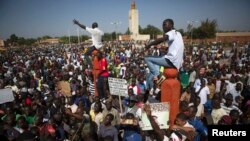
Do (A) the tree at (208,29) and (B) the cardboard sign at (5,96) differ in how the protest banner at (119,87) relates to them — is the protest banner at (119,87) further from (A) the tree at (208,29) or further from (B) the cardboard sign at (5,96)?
(A) the tree at (208,29)

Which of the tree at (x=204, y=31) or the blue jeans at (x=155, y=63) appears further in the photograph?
the tree at (x=204, y=31)

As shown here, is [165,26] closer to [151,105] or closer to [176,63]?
[176,63]

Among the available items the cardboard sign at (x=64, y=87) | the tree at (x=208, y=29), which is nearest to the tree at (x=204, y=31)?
the tree at (x=208, y=29)

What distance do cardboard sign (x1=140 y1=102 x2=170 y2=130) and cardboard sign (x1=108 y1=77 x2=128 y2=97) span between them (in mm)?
2354

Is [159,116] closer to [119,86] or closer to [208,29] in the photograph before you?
[119,86]

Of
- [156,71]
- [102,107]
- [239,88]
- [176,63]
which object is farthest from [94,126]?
[239,88]

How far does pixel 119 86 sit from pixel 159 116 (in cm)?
252

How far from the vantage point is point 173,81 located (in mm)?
5242

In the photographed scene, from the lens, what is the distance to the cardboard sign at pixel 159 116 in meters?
4.77

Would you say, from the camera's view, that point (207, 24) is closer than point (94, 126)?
No

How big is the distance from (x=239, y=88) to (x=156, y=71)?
489 centimetres

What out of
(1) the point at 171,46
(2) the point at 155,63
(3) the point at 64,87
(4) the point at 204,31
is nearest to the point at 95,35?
(3) the point at 64,87

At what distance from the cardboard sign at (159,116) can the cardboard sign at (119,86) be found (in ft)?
7.72

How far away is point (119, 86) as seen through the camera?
7.24 metres
